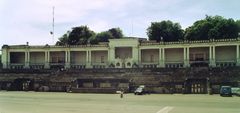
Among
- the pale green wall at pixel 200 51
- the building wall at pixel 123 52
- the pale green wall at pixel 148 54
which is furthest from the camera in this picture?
the building wall at pixel 123 52

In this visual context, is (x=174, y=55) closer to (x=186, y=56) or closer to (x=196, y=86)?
(x=186, y=56)

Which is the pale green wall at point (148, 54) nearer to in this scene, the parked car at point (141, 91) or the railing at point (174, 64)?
the railing at point (174, 64)

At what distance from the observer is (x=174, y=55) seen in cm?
8400

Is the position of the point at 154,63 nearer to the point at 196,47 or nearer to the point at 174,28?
the point at 196,47

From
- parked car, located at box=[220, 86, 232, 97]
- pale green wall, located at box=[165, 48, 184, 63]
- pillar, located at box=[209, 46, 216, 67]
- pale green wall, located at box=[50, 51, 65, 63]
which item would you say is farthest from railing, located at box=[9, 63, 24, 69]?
parked car, located at box=[220, 86, 232, 97]

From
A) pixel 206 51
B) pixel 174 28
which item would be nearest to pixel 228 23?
pixel 206 51

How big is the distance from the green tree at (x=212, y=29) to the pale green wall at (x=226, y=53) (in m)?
5.63

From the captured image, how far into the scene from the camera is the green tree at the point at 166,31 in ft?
316

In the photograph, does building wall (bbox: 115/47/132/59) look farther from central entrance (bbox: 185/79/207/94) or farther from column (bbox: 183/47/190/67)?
central entrance (bbox: 185/79/207/94)

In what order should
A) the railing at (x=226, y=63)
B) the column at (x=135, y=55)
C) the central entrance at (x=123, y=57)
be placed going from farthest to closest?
the central entrance at (x=123, y=57) → the column at (x=135, y=55) → the railing at (x=226, y=63)

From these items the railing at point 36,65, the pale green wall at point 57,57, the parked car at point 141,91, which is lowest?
the parked car at point 141,91

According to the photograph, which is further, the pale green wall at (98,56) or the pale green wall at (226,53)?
the pale green wall at (98,56)

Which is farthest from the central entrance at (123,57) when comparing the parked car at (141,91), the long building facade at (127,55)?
the parked car at (141,91)

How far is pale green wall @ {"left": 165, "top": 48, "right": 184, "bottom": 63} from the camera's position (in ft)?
273
